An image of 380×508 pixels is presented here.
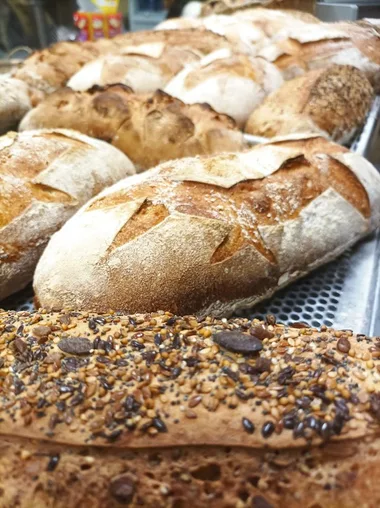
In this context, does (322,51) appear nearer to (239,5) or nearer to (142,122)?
(142,122)

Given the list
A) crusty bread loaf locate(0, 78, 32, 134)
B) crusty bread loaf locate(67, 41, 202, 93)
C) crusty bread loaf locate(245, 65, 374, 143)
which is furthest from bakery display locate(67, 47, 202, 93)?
crusty bread loaf locate(245, 65, 374, 143)

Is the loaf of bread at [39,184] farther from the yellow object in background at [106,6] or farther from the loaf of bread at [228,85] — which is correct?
the yellow object in background at [106,6]

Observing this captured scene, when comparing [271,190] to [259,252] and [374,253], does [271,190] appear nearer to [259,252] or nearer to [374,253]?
[259,252]

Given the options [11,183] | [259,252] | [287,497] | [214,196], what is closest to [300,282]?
[259,252]

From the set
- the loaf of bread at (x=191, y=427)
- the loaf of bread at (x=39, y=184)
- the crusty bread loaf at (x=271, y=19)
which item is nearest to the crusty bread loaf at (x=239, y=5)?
the crusty bread loaf at (x=271, y=19)

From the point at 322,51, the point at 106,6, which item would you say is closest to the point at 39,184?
the point at 322,51

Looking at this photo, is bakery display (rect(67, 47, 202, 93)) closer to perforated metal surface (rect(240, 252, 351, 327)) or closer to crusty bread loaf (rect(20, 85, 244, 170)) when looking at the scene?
crusty bread loaf (rect(20, 85, 244, 170))
